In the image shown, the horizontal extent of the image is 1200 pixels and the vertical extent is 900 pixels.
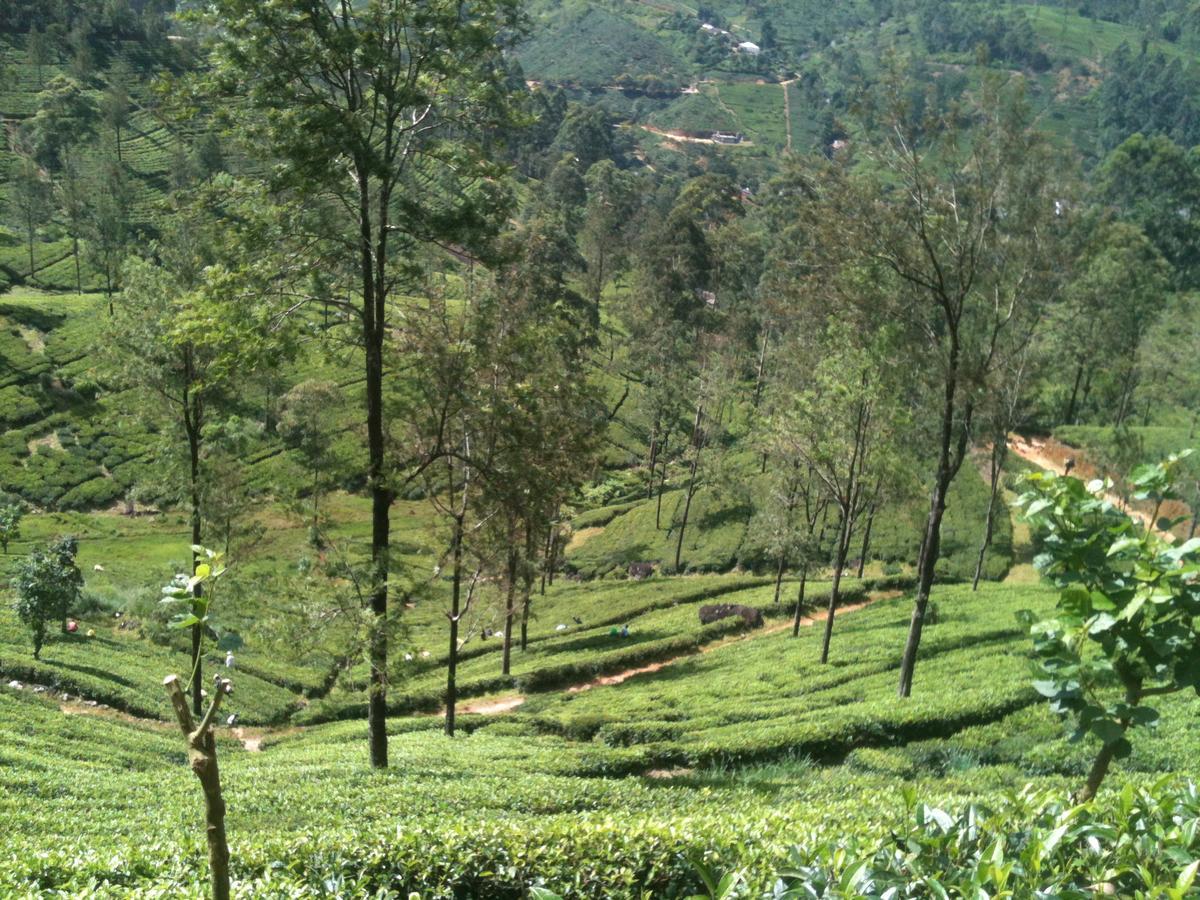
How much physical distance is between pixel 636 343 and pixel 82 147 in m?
67.1

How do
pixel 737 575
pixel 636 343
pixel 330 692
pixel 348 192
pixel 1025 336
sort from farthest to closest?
1. pixel 636 343
2. pixel 737 575
3. pixel 330 692
4. pixel 1025 336
5. pixel 348 192

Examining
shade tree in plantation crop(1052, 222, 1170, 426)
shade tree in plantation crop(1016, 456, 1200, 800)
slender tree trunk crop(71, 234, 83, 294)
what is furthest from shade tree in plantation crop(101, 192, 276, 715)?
slender tree trunk crop(71, 234, 83, 294)

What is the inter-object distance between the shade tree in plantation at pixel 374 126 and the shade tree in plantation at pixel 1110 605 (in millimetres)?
9412

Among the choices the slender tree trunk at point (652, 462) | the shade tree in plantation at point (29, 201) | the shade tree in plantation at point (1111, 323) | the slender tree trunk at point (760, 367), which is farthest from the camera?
the shade tree in plantation at point (29, 201)

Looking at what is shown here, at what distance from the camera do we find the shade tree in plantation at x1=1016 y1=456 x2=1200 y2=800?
166 inches

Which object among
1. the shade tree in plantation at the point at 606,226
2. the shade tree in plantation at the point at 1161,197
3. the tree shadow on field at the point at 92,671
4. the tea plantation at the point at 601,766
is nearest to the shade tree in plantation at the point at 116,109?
the shade tree in plantation at the point at 606,226

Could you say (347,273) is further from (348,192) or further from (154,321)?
(154,321)

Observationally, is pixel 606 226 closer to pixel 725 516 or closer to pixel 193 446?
pixel 725 516

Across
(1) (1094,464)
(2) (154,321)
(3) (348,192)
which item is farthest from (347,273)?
(1) (1094,464)

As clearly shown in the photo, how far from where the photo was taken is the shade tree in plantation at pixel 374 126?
36.9 feet

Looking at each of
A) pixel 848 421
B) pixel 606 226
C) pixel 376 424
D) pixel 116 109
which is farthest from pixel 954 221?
pixel 116 109

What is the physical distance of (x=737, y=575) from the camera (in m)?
45.3

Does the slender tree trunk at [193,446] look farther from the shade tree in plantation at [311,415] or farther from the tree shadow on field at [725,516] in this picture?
the tree shadow on field at [725,516]

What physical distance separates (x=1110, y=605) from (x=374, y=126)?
1060cm
